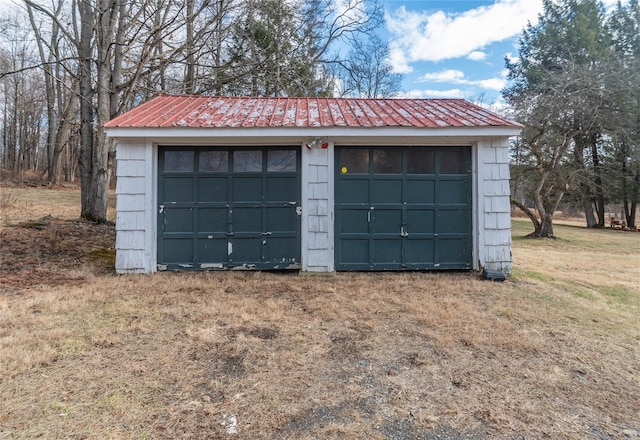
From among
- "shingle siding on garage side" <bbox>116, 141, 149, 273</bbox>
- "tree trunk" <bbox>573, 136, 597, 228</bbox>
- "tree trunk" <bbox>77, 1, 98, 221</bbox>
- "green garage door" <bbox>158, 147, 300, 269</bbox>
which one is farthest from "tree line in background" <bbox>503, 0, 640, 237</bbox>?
"tree trunk" <bbox>77, 1, 98, 221</bbox>

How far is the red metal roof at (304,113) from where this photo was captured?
528 centimetres

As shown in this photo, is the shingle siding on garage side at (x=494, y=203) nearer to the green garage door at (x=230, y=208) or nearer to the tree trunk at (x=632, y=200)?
the green garage door at (x=230, y=208)

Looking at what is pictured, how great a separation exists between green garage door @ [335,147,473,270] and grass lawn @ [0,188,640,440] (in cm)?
62

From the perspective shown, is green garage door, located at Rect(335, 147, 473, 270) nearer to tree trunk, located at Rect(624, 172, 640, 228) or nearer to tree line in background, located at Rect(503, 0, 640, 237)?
tree line in background, located at Rect(503, 0, 640, 237)

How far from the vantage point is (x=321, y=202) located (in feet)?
18.3

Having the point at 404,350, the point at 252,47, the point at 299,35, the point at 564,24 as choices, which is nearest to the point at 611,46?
the point at 564,24

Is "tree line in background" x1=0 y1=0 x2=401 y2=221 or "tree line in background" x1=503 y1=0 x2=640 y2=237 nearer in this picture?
"tree line in background" x1=0 y1=0 x2=401 y2=221

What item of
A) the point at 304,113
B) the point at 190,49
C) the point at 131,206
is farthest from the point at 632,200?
the point at 131,206

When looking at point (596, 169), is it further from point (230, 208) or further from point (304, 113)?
point (230, 208)

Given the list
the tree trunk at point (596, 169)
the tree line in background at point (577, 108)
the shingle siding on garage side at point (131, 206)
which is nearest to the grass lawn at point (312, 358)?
the shingle siding on garage side at point (131, 206)

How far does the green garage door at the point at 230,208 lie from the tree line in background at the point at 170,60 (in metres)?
4.04

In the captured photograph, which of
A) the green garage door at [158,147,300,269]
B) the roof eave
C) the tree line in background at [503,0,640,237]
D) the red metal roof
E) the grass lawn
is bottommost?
the grass lawn

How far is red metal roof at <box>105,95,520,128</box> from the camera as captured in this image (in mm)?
5277

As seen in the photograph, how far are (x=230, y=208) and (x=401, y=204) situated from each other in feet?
9.22
